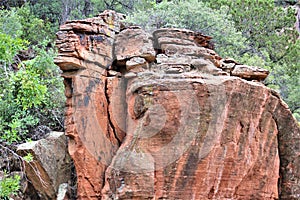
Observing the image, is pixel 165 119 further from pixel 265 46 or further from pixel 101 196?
pixel 265 46

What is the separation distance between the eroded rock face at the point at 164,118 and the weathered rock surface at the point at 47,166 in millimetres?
1260

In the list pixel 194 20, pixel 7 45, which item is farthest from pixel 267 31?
pixel 7 45

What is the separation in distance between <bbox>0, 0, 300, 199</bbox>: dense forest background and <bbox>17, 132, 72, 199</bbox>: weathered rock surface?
1296 millimetres

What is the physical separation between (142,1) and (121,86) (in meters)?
10.8

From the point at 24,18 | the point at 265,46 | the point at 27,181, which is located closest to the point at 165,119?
the point at 27,181

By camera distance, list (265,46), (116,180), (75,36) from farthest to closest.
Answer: (265,46) < (75,36) < (116,180)

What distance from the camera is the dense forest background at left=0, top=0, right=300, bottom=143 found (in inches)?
437

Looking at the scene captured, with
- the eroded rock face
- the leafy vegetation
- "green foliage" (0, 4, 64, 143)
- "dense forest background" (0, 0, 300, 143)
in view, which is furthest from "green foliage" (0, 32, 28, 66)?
the leafy vegetation

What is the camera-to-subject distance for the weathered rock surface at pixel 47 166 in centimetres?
872

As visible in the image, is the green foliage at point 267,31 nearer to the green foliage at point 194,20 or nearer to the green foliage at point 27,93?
the green foliage at point 194,20

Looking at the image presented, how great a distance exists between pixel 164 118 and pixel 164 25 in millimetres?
7638

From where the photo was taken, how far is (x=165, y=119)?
7.21 metres

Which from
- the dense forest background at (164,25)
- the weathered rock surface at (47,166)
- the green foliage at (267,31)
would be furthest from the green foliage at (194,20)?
the weathered rock surface at (47,166)

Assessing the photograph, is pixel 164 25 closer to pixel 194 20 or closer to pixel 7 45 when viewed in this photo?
pixel 194 20
